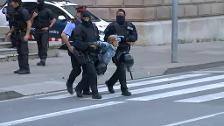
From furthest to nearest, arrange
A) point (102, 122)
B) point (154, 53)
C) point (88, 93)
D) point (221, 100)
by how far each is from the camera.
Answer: point (154, 53), point (88, 93), point (221, 100), point (102, 122)

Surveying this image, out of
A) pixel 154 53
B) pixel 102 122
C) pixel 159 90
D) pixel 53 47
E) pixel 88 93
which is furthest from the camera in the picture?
pixel 154 53

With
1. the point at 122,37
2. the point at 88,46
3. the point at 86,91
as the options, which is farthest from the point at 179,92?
the point at 88,46

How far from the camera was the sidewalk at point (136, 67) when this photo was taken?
49.9 feet

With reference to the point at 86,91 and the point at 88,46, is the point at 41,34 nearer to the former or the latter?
the point at 86,91

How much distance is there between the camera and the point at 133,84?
52.7 feet

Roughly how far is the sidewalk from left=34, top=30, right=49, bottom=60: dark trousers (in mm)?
354

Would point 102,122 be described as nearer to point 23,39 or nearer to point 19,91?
point 19,91

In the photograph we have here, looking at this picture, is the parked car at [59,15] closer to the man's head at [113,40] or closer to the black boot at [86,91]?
the black boot at [86,91]

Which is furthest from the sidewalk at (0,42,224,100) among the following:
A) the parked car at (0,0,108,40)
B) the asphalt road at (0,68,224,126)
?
the parked car at (0,0,108,40)

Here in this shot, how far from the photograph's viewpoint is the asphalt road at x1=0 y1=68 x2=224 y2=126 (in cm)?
1061

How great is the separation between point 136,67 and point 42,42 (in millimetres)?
2700

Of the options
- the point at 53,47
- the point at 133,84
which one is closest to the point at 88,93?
the point at 133,84

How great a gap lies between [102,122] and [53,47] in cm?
1156

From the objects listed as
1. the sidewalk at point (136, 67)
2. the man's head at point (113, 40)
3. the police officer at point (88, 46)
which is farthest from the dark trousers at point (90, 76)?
the sidewalk at point (136, 67)
